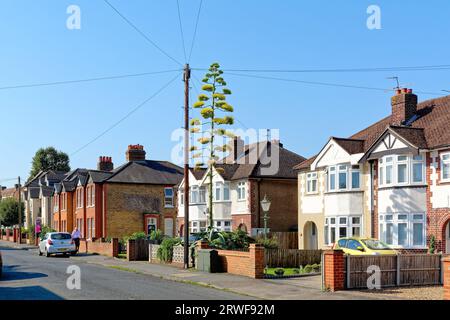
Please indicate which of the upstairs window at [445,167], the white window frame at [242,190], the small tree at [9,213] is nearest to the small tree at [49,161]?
the small tree at [9,213]

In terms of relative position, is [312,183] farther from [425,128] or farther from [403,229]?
[425,128]

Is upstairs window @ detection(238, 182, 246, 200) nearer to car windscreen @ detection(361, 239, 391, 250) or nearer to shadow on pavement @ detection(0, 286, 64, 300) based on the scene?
car windscreen @ detection(361, 239, 391, 250)

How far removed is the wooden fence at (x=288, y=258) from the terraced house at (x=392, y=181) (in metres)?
3.91

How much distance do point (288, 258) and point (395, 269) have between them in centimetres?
1043

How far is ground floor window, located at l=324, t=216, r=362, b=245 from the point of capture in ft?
114

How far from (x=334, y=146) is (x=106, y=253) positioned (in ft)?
56.0

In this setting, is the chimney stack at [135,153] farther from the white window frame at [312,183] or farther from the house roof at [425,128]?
the house roof at [425,128]

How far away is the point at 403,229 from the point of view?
3158cm

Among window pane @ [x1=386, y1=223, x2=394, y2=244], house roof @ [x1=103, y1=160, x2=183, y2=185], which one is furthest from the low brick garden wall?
window pane @ [x1=386, y1=223, x2=394, y2=244]

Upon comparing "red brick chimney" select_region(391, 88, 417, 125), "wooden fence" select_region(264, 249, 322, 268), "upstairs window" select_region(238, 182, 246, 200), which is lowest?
"wooden fence" select_region(264, 249, 322, 268)

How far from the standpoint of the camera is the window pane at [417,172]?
30.8 metres

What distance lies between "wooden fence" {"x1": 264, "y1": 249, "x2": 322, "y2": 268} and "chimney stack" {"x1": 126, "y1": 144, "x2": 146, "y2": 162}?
109ft

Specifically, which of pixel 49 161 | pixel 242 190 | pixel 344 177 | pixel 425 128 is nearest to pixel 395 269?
pixel 425 128
